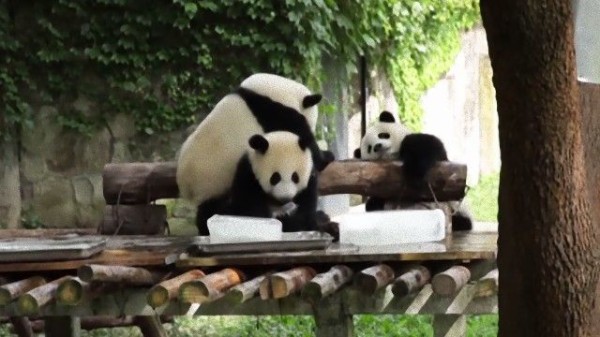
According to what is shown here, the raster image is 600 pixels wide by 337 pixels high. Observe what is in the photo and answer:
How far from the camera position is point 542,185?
2062 millimetres

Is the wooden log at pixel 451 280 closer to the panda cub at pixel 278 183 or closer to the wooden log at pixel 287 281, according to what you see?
the wooden log at pixel 287 281

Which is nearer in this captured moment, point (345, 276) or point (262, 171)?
point (345, 276)

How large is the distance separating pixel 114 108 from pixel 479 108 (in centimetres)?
900

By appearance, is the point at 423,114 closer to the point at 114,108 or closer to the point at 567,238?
the point at 114,108

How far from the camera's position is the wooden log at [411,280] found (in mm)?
3725

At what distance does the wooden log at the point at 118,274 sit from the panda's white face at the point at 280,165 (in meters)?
1.05

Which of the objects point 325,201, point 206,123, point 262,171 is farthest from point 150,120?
point 262,171

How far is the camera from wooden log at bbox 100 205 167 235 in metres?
5.45

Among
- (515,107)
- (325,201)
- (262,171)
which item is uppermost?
(515,107)

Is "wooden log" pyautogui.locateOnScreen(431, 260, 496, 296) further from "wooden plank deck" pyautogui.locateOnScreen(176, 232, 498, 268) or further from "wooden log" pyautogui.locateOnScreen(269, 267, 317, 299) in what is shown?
"wooden log" pyautogui.locateOnScreen(269, 267, 317, 299)

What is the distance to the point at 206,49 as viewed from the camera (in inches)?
293

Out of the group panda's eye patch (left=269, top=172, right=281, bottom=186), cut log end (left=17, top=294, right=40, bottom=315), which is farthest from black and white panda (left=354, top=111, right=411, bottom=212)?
cut log end (left=17, top=294, right=40, bottom=315)

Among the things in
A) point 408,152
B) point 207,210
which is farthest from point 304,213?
point 408,152

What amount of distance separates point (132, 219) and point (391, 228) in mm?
1568
